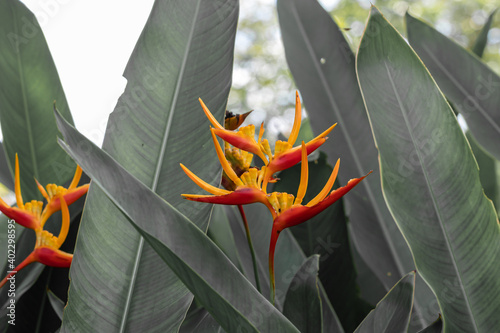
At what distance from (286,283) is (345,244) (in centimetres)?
8

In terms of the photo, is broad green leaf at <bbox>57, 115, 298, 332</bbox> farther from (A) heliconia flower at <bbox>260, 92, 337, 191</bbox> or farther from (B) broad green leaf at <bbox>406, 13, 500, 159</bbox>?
(B) broad green leaf at <bbox>406, 13, 500, 159</bbox>

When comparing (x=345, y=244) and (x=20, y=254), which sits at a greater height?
(x=20, y=254)

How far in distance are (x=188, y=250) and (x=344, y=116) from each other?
0.38 m

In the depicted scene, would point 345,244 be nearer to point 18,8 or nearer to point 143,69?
point 143,69

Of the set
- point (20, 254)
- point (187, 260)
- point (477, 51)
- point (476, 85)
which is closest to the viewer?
point (187, 260)

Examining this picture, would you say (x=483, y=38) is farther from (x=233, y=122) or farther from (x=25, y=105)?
(x=25, y=105)

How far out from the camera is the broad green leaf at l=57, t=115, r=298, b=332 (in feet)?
0.86

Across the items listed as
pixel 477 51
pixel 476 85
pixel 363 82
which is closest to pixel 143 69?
pixel 363 82

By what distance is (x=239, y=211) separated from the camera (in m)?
0.44

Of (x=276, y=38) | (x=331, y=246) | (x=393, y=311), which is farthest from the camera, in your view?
(x=276, y=38)

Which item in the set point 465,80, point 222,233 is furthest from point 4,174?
point 465,80

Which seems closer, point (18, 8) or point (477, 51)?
point (18, 8)

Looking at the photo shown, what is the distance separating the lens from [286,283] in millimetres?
548

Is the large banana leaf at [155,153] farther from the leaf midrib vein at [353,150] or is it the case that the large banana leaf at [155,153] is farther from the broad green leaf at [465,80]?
the broad green leaf at [465,80]
